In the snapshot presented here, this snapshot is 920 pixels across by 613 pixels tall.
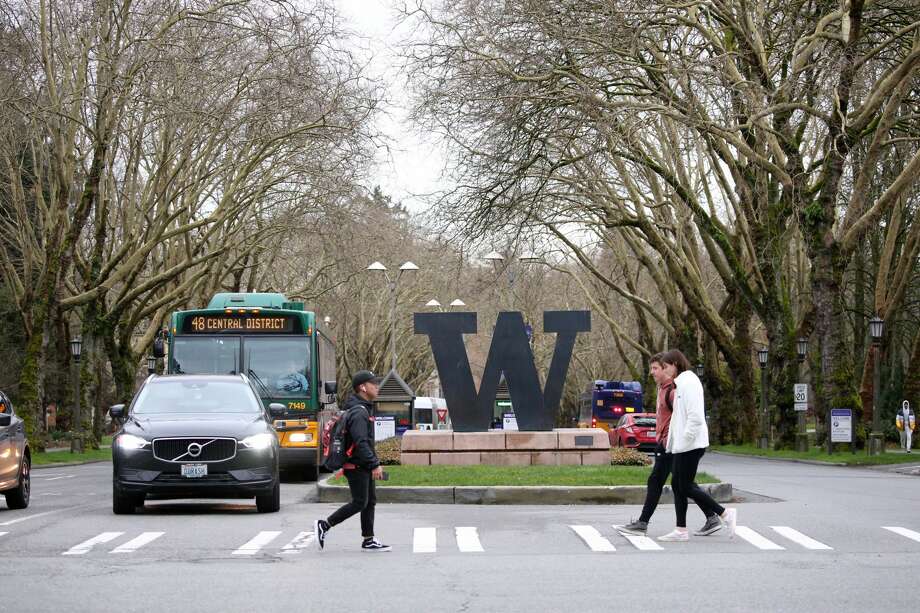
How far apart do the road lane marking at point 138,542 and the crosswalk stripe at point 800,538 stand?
20.1 feet

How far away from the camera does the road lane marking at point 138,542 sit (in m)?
12.6

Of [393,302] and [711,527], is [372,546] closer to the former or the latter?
[711,527]

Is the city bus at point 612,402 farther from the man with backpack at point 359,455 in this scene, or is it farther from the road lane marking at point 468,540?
the man with backpack at point 359,455

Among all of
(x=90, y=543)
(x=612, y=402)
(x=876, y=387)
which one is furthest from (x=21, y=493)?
(x=612, y=402)

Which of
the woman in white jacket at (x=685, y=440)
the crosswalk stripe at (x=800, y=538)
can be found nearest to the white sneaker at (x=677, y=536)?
the woman in white jacket at (x=685, y=440)

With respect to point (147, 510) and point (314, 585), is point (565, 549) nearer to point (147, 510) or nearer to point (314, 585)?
point (314, 585)

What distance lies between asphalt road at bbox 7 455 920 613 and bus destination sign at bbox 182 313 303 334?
6171 mm

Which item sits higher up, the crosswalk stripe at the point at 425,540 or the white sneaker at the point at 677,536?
the white sneaker at the point at 677,536

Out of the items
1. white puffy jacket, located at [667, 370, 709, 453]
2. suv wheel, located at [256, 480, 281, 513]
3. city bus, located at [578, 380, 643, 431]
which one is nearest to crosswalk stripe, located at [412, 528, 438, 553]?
white puffy jacket, located at [667, 370, 709, 453]

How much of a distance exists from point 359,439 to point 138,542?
2.61 meters

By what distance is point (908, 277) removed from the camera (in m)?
42.7

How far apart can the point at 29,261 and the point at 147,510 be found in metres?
30.1

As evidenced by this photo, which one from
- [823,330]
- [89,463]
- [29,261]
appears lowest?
[89,463]

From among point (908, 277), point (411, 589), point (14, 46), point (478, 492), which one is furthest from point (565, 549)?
point (908, 277)
